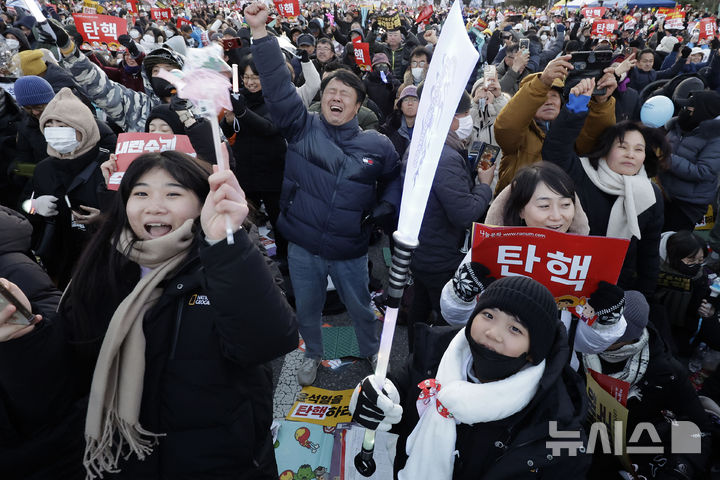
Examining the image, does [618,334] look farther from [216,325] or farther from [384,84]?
[384,84]

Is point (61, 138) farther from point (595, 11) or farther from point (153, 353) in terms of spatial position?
point (595, 11)

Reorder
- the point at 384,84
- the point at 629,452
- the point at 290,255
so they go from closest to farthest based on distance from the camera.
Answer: the point at 629,452, the point at 290,255, the point at 384,84

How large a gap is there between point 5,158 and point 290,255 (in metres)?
3.06

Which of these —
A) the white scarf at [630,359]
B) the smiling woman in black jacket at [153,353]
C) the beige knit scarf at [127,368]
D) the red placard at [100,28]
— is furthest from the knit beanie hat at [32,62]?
the white scarf at [630,359]

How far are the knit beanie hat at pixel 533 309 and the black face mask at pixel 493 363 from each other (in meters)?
0.06

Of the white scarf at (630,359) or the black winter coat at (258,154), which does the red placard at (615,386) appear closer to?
the white scarf at (630,359)

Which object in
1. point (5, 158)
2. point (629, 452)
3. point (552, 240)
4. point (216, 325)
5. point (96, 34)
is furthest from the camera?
point (96, 34)

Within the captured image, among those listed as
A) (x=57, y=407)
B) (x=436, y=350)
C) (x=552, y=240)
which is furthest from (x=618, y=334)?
(x=57, y=407)

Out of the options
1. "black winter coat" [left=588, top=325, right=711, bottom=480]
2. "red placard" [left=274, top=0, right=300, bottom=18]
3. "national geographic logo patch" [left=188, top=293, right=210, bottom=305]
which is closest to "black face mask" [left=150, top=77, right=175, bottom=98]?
"national geographic logo patch" [left=188, top=293, right=210, bottom=305]

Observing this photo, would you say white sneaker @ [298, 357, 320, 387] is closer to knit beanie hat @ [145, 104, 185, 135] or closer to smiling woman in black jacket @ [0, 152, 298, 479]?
smiling woman in black jacket @ [0, 152, 298, 479]

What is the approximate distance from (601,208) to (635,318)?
0.76 m

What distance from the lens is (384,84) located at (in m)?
6.26

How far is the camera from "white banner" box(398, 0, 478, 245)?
104cm

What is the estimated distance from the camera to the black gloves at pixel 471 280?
6.07 ft
